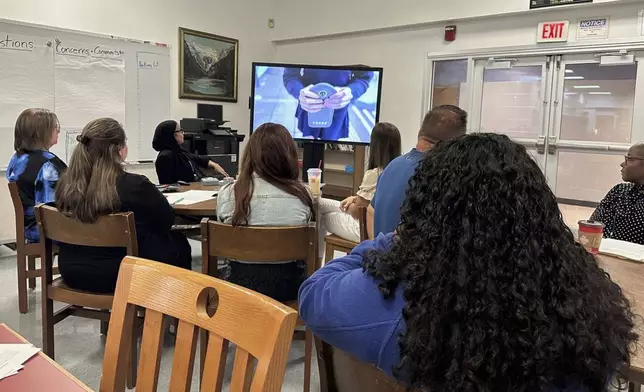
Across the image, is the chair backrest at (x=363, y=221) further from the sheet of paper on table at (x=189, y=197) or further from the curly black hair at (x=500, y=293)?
the curly black hair at (x=500, y=293)

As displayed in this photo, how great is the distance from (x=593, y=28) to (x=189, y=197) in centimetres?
383

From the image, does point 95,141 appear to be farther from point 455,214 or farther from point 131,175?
point 455,214

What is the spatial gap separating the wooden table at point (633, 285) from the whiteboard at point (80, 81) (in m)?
4.43

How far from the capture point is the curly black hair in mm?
721

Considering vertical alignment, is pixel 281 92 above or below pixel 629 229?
above

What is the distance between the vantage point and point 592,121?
463 cm

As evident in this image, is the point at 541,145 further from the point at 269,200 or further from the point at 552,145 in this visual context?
the point at 269,200

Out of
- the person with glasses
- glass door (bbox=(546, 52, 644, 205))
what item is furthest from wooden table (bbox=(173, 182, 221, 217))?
glass door (bbox=(546, 52, 644, 205))

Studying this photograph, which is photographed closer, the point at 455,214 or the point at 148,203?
the point at 455,214

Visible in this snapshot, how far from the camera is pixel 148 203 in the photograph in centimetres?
216

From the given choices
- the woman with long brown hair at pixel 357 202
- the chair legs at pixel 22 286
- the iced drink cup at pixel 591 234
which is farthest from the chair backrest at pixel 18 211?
the iced drink cup at pixel 591 234

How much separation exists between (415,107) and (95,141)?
4105 millimetres

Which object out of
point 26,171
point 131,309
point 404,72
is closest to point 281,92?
point 404,72

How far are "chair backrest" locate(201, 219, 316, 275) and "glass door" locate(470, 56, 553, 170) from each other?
3.46 m
